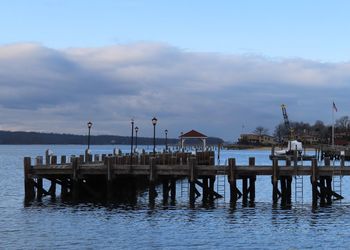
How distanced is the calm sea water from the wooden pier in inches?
48.3

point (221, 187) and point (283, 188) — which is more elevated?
point (283, 188)

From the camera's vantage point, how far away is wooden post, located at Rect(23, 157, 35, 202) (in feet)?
156

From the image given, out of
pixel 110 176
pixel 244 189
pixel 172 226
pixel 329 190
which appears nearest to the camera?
pixel 172 226

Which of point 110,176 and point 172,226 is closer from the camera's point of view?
point 172,226

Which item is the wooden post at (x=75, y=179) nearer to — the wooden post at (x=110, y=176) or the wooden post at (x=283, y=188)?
the wooden post at (x=110, y=176)

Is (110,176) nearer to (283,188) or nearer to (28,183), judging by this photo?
(28,183)

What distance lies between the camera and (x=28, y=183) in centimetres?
4806

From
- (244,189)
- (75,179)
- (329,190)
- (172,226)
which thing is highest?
(75,179)

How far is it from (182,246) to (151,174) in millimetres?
15831

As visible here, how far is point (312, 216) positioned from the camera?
39531 millimetres

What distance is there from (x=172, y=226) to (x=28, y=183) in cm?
1617

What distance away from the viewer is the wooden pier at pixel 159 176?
4428 centimetres

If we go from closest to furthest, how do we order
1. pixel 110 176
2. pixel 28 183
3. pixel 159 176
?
pixel 110 176 → pixel 28 183 → pixel 159 176

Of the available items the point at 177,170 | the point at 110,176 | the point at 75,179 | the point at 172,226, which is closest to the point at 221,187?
the point at 177,170
